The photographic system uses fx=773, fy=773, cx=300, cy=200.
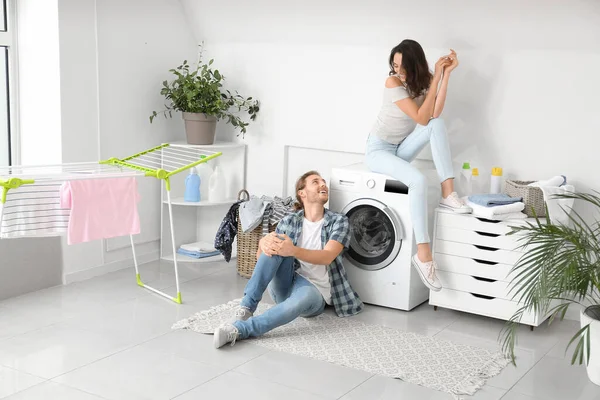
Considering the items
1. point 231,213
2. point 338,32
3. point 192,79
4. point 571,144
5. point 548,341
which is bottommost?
point 548,341

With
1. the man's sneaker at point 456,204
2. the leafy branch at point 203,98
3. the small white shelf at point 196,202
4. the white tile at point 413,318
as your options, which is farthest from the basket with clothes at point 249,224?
the man's sneaker at point 456,204

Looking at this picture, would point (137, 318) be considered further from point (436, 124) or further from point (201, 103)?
point (436, 124)

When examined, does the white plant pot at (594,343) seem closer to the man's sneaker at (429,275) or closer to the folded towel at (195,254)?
the man's sneaker at (429,275)

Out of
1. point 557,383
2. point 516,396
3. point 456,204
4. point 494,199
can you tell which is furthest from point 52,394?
point 494,199

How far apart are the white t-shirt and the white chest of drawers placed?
56 centimetres

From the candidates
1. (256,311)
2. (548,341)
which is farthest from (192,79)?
(548,341)

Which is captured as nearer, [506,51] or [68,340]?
[68,340]

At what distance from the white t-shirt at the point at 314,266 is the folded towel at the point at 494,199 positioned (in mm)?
787

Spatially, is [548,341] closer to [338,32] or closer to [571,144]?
[571,144]

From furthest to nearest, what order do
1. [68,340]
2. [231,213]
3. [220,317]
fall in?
[231,213]
[220,317]
[68,340]

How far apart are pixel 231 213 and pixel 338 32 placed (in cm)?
124

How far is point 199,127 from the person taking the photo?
15.6ft

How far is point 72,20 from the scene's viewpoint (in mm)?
4250

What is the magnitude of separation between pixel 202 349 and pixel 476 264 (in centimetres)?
141
